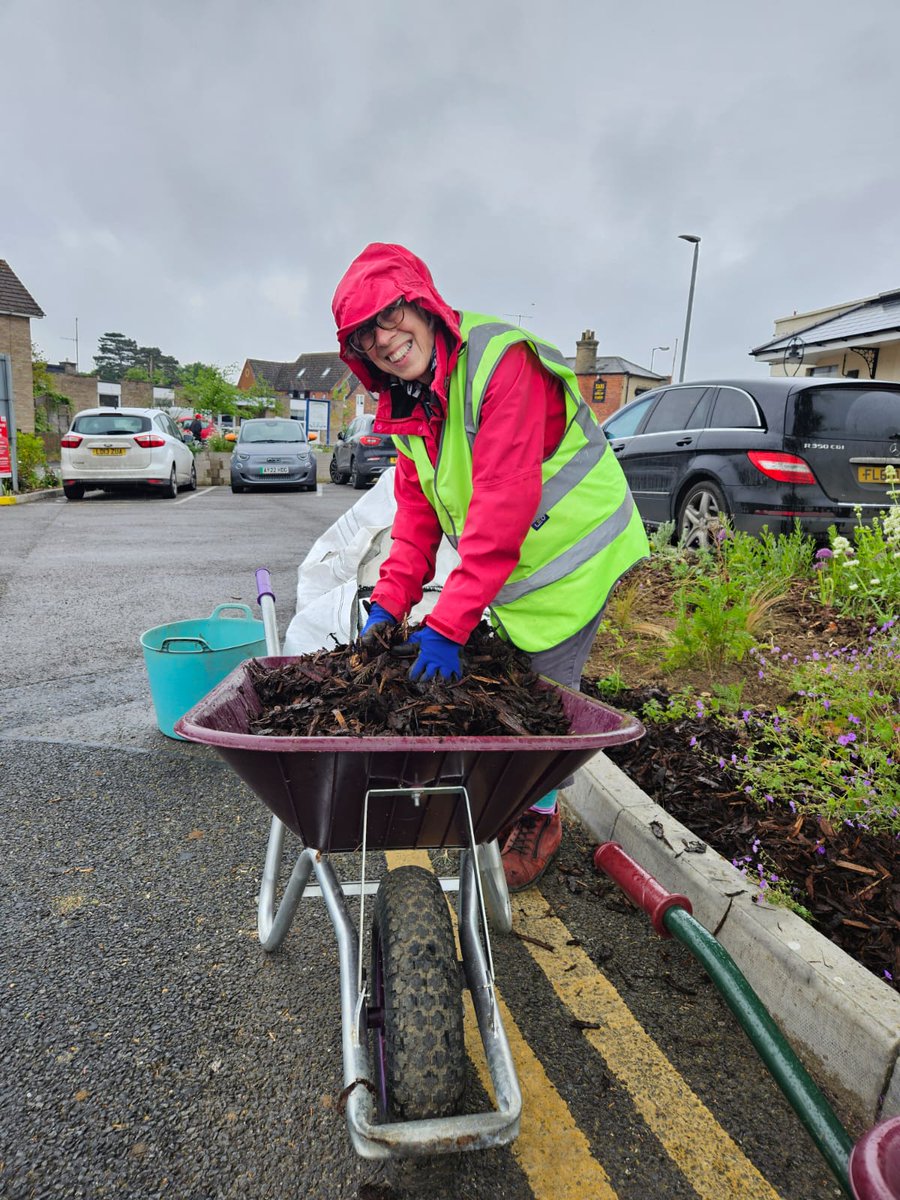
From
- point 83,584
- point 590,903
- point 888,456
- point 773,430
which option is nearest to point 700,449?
point 773,430

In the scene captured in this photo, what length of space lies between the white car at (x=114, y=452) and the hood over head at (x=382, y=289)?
13.8 meters

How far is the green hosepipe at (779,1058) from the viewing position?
119 centimetres

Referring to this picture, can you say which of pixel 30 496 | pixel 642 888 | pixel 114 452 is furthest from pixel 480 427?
pixel 30 496

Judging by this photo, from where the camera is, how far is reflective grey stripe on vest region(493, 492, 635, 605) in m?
2.34

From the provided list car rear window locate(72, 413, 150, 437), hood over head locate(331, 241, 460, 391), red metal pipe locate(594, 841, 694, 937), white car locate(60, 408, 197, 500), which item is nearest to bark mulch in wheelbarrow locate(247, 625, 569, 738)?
red metal pipe locate(594, 841, 694, 937)

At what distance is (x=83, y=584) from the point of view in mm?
7137

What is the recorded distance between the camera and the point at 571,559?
2336 mm

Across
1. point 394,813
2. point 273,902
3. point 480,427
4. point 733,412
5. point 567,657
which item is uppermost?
point 733,412

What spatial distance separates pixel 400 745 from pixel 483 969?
548 millimetres

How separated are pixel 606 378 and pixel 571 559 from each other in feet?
158

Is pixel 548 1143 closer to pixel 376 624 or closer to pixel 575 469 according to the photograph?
pixel 376 624

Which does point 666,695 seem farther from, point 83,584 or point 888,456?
point 83,584

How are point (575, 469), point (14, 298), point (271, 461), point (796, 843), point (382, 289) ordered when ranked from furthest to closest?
point (14, 298)
point (271, 461)
point (796, 843)
point (575, 469)
point (382, 289)

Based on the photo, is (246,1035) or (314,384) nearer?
(246,1035)
